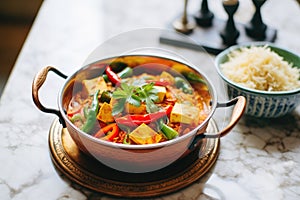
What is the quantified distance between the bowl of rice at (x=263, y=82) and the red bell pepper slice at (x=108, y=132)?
363 millimetres

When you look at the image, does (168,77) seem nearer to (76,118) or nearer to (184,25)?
(76,118)

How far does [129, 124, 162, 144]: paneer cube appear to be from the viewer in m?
1.01

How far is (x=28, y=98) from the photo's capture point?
1.34 meters

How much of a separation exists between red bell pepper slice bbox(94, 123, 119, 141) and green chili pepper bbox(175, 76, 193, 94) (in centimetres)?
26

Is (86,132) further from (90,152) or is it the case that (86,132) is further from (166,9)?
(166,9)

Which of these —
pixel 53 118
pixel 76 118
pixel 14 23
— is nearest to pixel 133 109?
pixel 76 118

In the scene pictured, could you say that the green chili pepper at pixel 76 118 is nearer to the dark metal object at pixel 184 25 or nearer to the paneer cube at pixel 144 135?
the paneer cube at pixel 144 135

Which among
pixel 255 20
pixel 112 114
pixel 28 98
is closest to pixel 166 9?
pixel 255 20

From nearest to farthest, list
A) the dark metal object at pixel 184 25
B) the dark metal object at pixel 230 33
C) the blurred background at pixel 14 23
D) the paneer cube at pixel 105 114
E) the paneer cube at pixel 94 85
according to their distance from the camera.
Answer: the paneer cube at pixel 105 114
the paneer cube at pixel 94 85
the dark metal object at pixel 230 33
the dark metal object at pixel 184 25
the blurred background at pixel 14 23

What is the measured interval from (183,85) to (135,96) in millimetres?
193

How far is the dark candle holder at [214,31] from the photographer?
1.54 m

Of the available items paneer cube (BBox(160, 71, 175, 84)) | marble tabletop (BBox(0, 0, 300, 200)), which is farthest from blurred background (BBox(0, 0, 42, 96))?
paneer cube (BBox(160, 71, 175, 84))

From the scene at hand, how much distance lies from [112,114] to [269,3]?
1069 millimetres

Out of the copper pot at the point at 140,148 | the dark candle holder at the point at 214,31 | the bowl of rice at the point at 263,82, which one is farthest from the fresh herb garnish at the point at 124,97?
the dark candle holder at the point at 214,31
